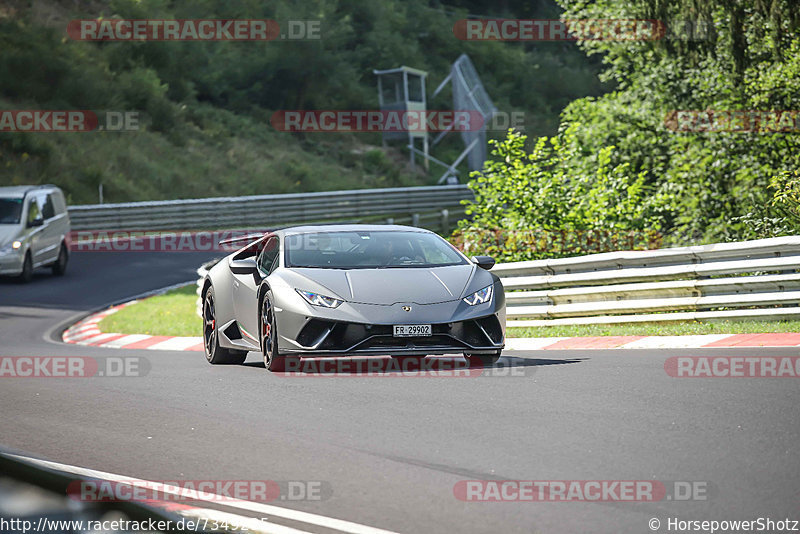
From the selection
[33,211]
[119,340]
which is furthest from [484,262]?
[33,211]

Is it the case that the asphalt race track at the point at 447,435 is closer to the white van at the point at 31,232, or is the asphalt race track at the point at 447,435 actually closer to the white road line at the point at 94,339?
the white road line at the point at 94,339

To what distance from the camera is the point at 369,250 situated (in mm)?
10711

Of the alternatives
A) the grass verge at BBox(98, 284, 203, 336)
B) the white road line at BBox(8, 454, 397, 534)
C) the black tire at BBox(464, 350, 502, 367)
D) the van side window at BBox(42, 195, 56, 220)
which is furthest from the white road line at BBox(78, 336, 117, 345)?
the white road line at BBox(8, 454, 397, 534)

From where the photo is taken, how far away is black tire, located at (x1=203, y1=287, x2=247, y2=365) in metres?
11.8

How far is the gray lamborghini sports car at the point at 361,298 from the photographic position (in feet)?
31.0

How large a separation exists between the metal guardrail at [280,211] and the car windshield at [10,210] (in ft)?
25.2

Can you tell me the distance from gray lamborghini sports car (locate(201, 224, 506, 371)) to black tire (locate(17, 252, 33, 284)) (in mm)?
Result: 14612

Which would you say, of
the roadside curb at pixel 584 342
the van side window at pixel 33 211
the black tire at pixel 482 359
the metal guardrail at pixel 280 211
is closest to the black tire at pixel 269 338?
the black tire at pixel 482 359

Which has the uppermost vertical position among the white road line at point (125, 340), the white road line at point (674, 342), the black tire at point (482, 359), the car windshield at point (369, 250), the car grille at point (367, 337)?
the car windshield at point (369, 250)

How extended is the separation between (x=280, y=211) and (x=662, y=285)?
83.9 feet

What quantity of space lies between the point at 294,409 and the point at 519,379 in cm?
204

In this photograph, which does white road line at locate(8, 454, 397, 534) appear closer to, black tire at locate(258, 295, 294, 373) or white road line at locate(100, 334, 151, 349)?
black tire at locate(258, 295, 294, 373)

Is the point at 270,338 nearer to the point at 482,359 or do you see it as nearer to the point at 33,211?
the point at 482,359

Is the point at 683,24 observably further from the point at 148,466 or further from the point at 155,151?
the point at 155,151
